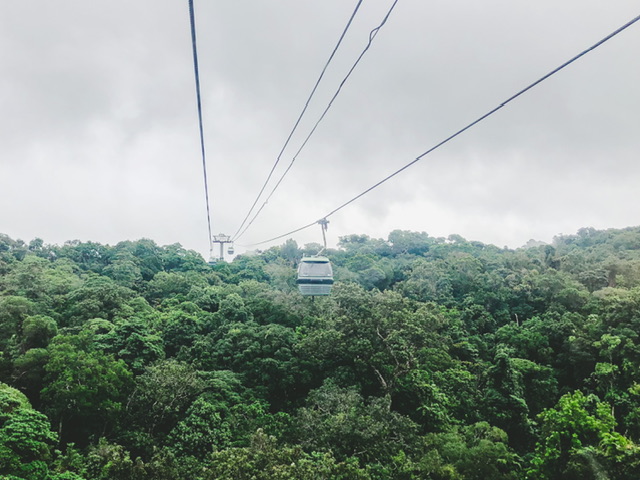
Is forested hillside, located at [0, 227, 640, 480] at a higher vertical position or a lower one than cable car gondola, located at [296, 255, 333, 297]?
lower

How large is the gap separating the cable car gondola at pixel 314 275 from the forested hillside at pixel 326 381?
416 cm

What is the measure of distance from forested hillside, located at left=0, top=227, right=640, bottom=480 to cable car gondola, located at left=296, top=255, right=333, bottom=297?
4.16 m

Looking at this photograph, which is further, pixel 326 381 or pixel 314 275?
pixel 326 381

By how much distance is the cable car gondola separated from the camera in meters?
12.8

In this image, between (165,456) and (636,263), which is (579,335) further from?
(165,456)

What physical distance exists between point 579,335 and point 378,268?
19.4 metres

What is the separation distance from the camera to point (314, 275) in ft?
42.1

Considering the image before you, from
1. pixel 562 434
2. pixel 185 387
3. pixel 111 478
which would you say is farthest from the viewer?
pixel 185 387

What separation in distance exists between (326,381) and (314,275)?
21.6 feet

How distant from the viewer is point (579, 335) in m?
21.7

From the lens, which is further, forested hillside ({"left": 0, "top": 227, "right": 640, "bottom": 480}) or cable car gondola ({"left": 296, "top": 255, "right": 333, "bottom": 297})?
cable car gondola ({"left": 296, "top": 255, "right": 333, "bottom": 297})

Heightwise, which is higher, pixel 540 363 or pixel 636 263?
pixel 636 263

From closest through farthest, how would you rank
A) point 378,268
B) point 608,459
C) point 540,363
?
point 608,459, point 540,363, point 378,268

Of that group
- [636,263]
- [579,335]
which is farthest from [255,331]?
[636,263]
